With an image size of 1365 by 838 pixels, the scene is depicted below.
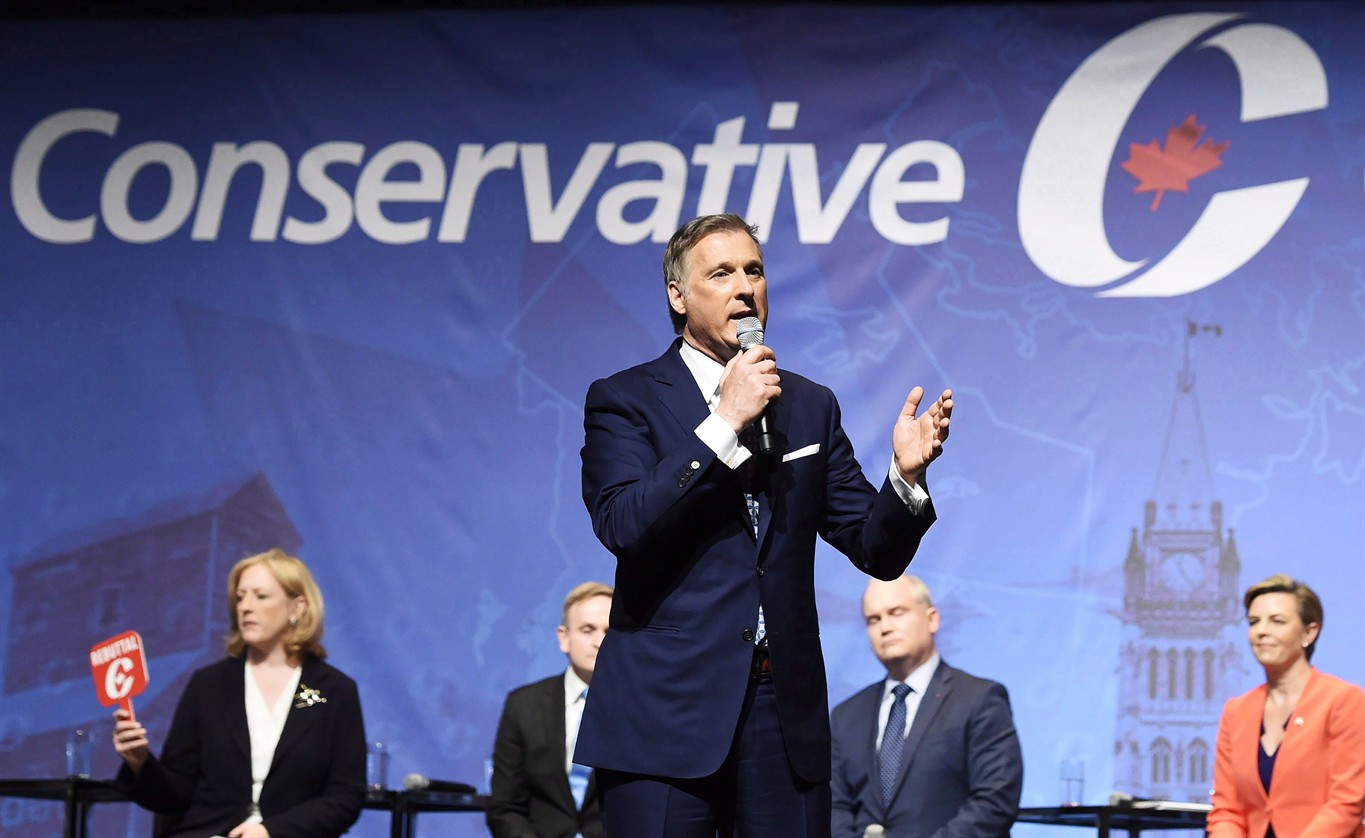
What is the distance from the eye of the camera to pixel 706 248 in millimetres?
2307

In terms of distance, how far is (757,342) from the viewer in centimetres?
220

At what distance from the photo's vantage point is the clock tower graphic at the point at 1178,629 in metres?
5.02

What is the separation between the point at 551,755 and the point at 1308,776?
6.71ft

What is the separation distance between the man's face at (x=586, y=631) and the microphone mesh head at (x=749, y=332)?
84.4 inches

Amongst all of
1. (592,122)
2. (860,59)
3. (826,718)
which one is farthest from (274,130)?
(826,718)

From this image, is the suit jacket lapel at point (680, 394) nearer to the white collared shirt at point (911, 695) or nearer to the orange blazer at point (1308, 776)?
the white collared shirt at point (911, 695)

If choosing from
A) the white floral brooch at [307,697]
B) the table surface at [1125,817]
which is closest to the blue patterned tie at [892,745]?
the table surface at [1125,817]

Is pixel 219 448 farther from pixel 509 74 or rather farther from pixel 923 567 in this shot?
pixel 923 567

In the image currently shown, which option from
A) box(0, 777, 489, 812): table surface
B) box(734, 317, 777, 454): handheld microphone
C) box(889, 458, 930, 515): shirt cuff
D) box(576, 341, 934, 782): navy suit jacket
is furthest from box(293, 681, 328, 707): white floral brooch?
box(889, 458, 930, 515): shirt cuff

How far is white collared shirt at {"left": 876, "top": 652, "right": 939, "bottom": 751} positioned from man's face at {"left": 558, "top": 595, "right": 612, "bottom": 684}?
795 millimetres

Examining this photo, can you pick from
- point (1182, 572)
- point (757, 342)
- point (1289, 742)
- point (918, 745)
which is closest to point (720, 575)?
point (757, 342)

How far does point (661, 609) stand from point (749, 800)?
0.27 meters

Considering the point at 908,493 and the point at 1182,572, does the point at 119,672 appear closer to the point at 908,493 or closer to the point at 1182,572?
the point at 908,493

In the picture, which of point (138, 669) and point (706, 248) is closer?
point (706, 248)
